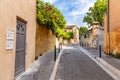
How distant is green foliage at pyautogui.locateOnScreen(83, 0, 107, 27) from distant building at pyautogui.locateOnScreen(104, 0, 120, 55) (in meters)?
31.8

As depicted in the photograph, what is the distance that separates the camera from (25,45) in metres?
11.5

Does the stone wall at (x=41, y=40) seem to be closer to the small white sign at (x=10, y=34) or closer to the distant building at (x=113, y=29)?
the distant building at (x=113, y=29)

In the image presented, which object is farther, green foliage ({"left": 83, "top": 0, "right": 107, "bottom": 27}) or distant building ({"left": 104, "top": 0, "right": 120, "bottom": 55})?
green foliage ({"left": 83, "top": 0, "right": 107, "bottom": 27})

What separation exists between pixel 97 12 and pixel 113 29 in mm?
36151

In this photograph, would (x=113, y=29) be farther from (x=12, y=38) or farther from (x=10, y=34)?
(x=10, y=34)

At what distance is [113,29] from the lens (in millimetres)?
20922

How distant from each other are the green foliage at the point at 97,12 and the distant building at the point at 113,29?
3182 centimetres

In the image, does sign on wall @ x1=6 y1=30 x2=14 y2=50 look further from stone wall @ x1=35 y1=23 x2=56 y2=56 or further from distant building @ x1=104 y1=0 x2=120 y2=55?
distant building @ x1=104 y1=0 x2=120 y2=55

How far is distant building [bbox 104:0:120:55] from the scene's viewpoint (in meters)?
19.4

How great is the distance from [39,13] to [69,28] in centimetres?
8074

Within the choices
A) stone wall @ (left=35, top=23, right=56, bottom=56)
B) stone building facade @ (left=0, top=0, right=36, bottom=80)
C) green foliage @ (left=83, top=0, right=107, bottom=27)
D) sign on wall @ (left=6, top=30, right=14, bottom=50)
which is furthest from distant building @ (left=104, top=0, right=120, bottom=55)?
green foliage @ (left=83, top=0, right=107, bottom=27)

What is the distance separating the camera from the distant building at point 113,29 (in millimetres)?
19422

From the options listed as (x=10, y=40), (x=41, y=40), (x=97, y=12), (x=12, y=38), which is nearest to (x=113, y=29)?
(x=41, y=40)

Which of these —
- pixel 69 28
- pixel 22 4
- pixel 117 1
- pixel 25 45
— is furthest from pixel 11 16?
pixel 69 28
